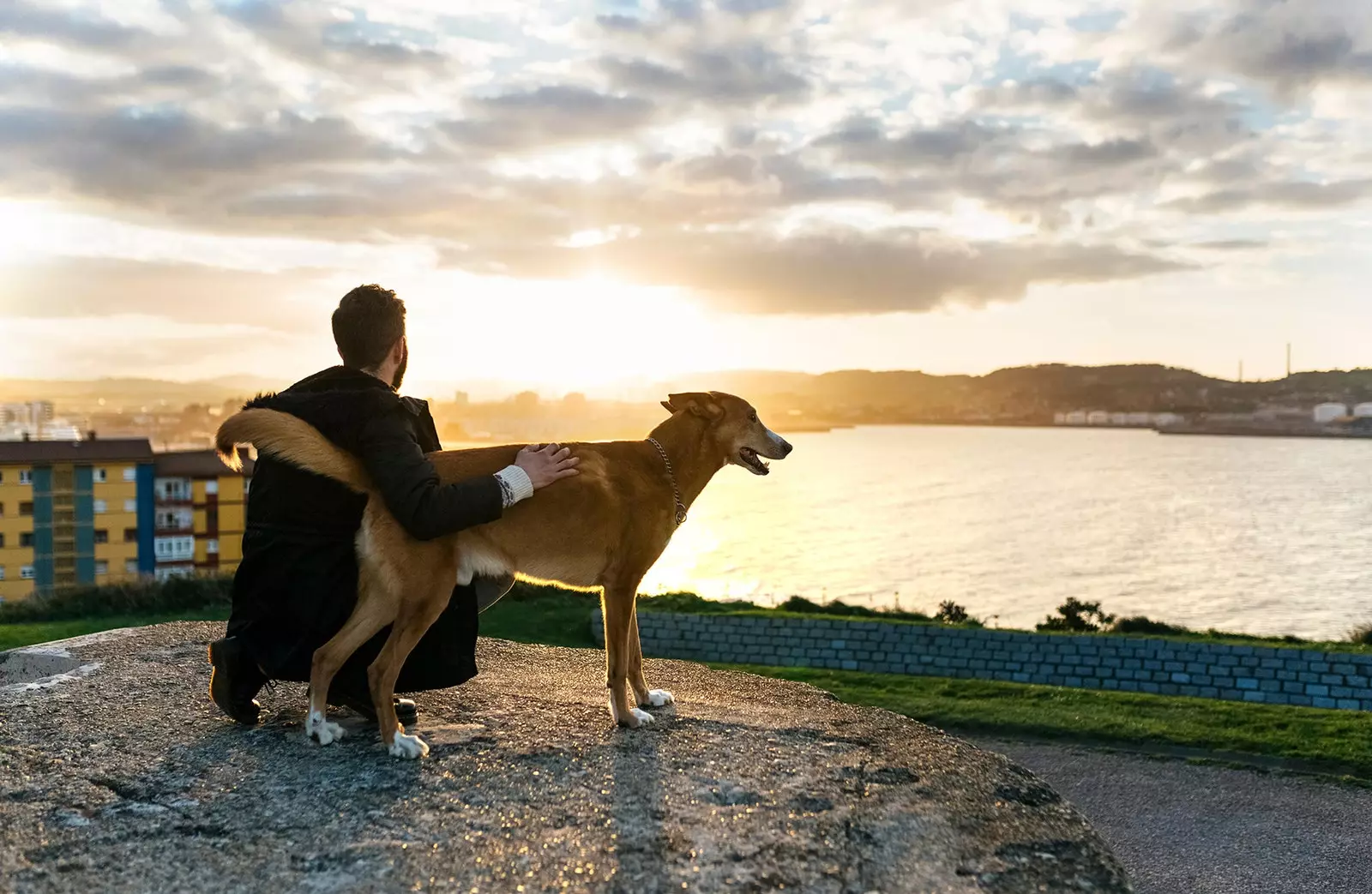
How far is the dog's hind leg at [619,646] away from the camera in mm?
5391

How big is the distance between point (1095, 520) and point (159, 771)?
6567 cm

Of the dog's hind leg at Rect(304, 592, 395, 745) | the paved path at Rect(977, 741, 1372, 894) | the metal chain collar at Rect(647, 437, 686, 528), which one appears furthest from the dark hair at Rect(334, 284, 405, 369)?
the paved path at Rect(977, 741, 1372, 894)

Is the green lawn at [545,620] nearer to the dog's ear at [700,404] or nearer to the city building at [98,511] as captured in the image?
the dog's ear at [700,404]

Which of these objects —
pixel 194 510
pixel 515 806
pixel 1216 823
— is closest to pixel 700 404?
pixel 515 806

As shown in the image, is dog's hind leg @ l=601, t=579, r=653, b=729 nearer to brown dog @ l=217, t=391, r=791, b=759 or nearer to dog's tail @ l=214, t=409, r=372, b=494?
brown dog @ l=217, t=391, r=791, b=759

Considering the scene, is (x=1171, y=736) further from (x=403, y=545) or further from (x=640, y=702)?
(x=403, y=545)

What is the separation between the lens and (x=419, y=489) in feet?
15.1

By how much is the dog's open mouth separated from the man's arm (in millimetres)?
1574

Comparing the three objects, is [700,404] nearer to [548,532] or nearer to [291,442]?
[548,532]

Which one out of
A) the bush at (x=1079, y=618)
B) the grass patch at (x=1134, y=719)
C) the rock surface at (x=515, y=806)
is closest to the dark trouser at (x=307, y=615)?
the rock surface at (x=515, y=806)

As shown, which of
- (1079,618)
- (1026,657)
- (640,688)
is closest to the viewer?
(640,688)

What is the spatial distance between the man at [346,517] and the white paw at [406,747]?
0.56 metres

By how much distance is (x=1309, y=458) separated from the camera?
12962 centimetres

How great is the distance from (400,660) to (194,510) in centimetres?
4160
